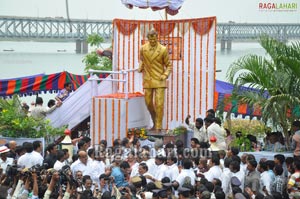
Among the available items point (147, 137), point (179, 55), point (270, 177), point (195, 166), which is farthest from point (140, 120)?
point (270, 177)

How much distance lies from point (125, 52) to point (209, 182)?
6678mm

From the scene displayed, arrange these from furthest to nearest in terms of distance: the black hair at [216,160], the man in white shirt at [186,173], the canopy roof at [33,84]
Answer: the canopy roof at [33,84], the black hair at [216,160], the man in white shirt at [186,173]

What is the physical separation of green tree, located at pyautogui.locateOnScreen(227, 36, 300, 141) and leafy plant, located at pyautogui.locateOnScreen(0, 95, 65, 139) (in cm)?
351

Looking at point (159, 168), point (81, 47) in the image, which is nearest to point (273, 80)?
point (159, 168)

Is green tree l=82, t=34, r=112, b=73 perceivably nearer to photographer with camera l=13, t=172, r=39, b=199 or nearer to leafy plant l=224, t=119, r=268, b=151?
leafy plant l=224, t=119, r=268, b=151

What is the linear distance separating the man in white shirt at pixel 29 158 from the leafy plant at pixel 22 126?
8.21 feet

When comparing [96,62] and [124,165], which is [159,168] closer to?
[124,165]

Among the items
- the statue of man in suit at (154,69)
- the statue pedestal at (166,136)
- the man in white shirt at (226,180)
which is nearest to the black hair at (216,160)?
the man in white shirt at (226,180)

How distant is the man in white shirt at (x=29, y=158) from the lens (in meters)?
10.9

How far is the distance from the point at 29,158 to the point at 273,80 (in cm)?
390

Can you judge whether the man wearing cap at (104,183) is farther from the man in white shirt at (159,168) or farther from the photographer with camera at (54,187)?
the man in white shirt at (159,168)

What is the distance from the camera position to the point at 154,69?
1425cm

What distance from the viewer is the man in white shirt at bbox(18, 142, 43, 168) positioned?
1087 cm

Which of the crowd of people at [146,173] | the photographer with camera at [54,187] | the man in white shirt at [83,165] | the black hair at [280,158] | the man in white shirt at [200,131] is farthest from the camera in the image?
the man in white shirt at [200,131]
